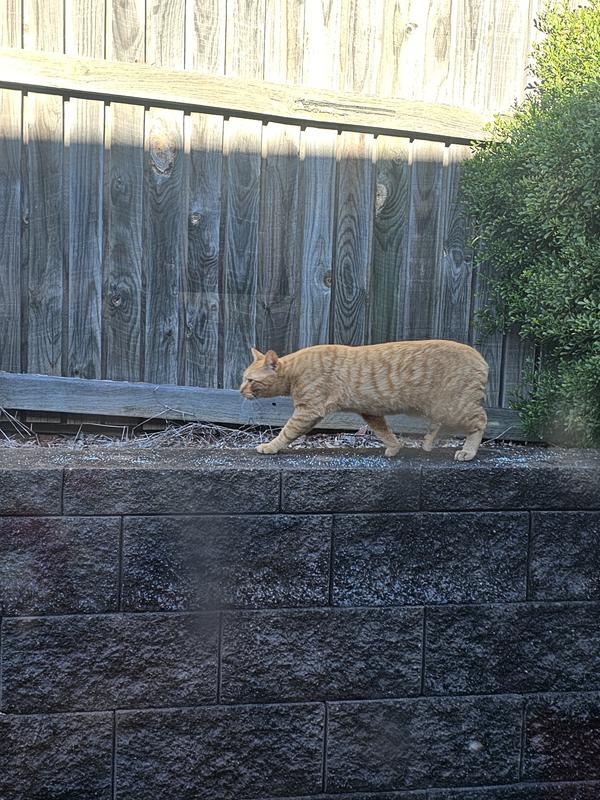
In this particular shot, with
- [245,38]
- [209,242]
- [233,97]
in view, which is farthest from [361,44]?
[209,242]

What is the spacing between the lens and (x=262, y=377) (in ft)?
10.6

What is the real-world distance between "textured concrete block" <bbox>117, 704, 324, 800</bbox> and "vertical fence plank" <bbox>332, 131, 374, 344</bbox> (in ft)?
7.46

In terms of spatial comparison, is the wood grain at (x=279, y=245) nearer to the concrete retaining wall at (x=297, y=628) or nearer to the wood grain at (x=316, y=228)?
the wood grain at (x=316, y=228)

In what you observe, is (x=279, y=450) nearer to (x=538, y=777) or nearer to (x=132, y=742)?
(x=132, y=742)

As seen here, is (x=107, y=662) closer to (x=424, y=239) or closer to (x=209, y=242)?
(x=209, y=242)

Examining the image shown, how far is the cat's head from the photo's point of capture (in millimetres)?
3240

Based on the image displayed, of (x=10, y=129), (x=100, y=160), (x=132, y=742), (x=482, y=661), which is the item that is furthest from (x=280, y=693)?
(x=10, y=129)

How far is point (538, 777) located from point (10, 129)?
387 cm

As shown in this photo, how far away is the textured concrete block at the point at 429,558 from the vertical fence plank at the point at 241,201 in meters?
1.76

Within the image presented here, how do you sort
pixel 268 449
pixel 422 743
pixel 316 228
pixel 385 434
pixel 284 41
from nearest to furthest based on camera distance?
1. pixel 422 743
2. pixel 268 449
3. pixel 385 434
4. pixel 284 41
5. pixel 316 228

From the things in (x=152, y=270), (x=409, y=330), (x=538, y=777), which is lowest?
(x=538, y=777)

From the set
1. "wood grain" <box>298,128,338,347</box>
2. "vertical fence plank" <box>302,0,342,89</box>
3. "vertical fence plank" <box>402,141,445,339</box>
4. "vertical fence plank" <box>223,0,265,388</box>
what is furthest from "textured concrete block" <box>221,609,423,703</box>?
"vertical fence plank" <box>302,0,342,89</box>

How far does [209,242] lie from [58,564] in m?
2.19

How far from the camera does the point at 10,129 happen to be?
4.05 meters
